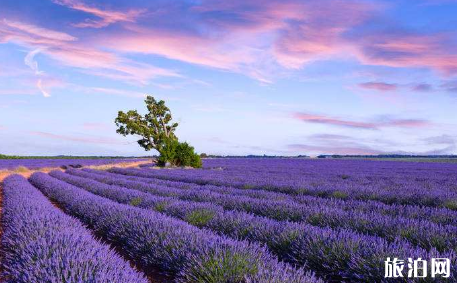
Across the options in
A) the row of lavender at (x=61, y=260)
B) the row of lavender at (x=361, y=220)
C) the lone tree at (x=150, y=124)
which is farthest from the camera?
the lone tree at (x=150, y=124)

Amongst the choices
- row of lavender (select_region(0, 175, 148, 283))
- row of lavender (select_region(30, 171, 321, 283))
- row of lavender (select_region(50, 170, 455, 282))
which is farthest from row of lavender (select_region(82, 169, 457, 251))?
row of lavender (select_region(0, 175, 148, 283))

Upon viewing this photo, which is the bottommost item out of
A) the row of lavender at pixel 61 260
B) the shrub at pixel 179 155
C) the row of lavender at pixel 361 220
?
the row of lavender at pixel 61 260

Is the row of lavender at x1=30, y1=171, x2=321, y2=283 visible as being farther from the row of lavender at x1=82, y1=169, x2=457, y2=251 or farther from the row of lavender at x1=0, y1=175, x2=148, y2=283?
the row of lavender at x1=82, y1=169, x2=457, y2=251

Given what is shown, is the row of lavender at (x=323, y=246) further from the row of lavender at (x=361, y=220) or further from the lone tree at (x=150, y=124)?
the lone tree at (x=150, y=124)

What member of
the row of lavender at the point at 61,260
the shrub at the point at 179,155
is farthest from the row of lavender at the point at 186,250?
the shrub at the point at 179,155

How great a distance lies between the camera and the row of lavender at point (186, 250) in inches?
121

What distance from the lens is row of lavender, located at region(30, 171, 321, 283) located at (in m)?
3.08

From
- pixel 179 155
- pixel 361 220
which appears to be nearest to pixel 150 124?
pixel 179 155

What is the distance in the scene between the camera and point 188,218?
6.28 metres

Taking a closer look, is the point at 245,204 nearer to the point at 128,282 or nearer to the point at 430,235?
the point at 430,235

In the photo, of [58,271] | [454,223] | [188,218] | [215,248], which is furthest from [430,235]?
[58,271]

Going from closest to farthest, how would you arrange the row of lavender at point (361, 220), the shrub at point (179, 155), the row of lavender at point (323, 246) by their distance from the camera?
1. the row of lavender at point (323, 246)
2. the row of lavender at point (361, 220)
3. the shrub at point (179, 155)

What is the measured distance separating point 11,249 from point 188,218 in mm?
2619

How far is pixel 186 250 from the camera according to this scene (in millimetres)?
3875
